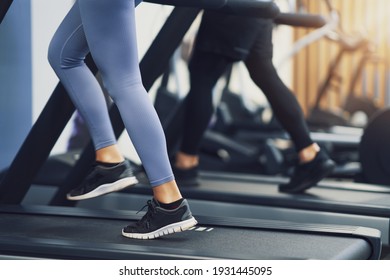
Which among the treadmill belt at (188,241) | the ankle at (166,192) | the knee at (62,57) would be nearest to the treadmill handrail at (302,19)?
the treadmill belt at (188,241)

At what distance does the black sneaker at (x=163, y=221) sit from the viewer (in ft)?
6.66

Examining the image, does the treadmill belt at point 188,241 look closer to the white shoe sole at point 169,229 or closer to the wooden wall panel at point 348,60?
the white shoe sole at point 169,229

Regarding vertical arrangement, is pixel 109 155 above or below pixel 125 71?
below

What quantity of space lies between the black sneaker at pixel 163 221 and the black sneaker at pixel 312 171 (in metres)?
1.05

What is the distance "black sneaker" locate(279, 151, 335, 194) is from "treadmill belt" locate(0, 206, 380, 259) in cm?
68

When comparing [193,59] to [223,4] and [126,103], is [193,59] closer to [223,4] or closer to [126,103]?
[223,4]

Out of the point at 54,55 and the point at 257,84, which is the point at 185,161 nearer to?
the point at 257,84

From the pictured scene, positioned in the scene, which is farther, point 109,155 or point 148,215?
point 109,155

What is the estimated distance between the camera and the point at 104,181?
7.20ft

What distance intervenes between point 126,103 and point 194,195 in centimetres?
122

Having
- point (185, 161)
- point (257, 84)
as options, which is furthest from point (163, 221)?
point (185, 161)

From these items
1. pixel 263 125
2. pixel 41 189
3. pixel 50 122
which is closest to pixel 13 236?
pixel 50 122

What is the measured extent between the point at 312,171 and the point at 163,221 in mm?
1111

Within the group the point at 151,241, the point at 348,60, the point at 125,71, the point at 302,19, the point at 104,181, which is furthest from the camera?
the point at 348,60
